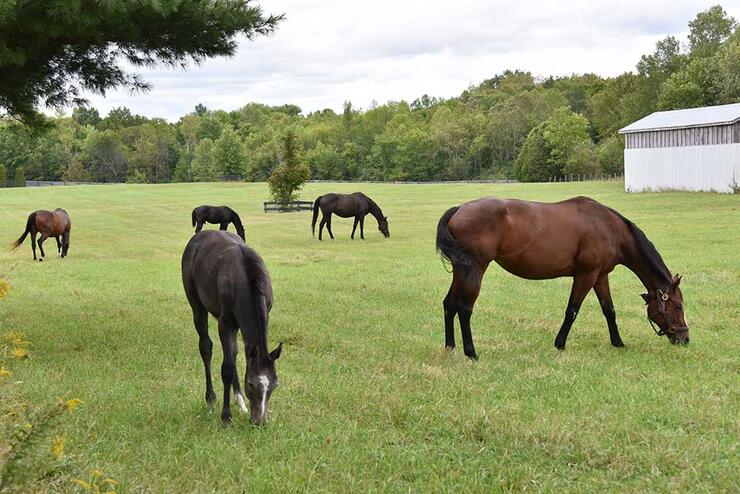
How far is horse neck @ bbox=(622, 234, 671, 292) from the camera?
8.77 m

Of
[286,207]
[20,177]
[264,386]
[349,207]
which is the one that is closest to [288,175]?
[286,207]

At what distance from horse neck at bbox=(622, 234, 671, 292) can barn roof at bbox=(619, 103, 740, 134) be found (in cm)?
3256

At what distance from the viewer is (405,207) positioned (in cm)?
4253

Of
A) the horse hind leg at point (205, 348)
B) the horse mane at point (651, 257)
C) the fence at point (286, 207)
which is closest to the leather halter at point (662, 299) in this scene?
the horse mane at point (651, 257)

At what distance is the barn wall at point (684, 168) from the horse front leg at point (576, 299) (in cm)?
3303

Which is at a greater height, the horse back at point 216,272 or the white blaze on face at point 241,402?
the horse back at point 216,272

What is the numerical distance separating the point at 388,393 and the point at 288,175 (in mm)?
35817

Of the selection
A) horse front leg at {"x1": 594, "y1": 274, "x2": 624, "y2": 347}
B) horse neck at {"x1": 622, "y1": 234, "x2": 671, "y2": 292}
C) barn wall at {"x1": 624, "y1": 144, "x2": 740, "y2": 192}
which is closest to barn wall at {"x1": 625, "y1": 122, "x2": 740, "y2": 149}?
barn wall at {"x1": 624, "y1": 144, "x2": 740, "y2": 192}

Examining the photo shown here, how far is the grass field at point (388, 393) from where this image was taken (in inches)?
185

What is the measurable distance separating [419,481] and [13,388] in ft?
12.9

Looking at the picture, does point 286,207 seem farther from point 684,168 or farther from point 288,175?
point 684,168

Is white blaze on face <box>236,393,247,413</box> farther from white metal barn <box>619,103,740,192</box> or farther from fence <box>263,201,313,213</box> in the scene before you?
white metal barn <box>619,103,740,192</box>

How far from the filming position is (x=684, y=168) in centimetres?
4081

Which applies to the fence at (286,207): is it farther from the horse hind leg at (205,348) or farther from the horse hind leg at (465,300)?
the horse hind leg at (205,348)
